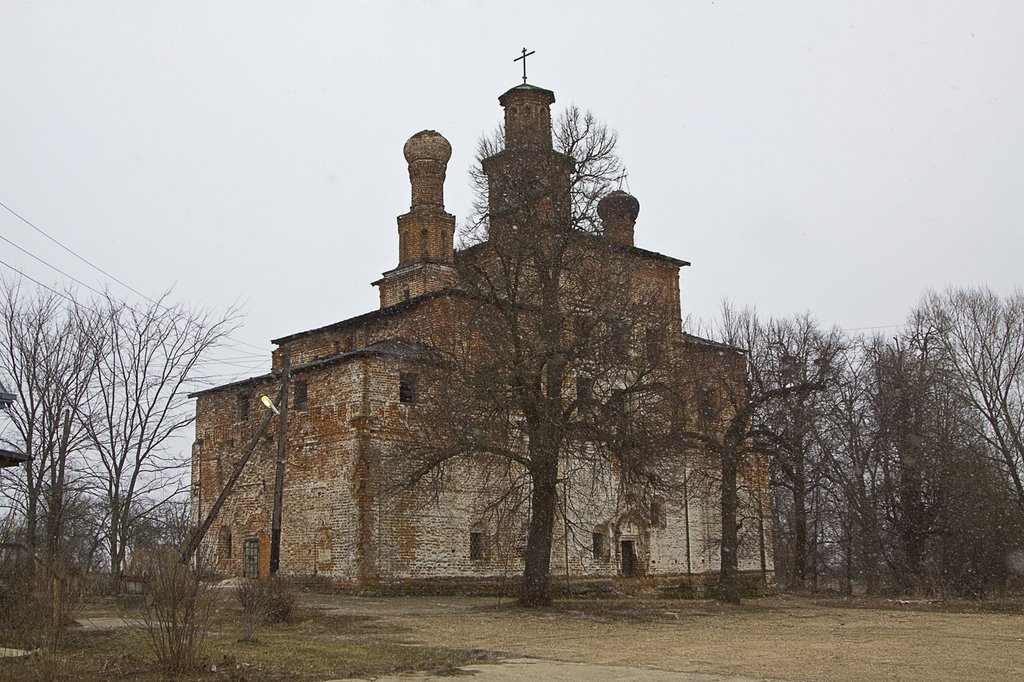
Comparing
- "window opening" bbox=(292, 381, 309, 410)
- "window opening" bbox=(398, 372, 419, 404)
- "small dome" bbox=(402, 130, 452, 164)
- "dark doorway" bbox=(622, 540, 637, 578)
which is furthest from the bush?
"small dome" bbox=(402, 130, 452, 164)

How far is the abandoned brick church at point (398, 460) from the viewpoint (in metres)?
25.6

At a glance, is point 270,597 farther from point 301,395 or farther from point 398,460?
point 301,395

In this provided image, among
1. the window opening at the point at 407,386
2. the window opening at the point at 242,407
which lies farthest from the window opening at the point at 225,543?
the window opening at the point at 407,386

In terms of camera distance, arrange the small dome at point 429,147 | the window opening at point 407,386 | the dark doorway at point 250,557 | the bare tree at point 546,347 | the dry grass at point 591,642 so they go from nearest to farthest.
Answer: the dry grass at point 591,642, the bare tree at point 546,347, the window opening at point 407,386, the dark doorway at point 250,557, the small dome at point 429,147

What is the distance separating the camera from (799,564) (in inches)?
1485

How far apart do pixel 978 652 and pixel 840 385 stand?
16800 millimetres

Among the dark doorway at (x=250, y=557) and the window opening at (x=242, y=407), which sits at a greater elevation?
the window opening at (x=242, y=407)

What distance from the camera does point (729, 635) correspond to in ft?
53.1

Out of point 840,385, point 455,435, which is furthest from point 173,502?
point 840,385

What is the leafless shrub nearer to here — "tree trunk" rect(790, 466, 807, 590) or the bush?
the bush

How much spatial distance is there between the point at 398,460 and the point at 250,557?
9597mm

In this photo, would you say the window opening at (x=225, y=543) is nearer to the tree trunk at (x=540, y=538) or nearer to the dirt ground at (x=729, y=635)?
the dirt ground at (x=729, y=635)

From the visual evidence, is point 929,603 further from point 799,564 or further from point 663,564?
point 799,564

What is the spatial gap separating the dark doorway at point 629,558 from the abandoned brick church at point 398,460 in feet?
0.17
